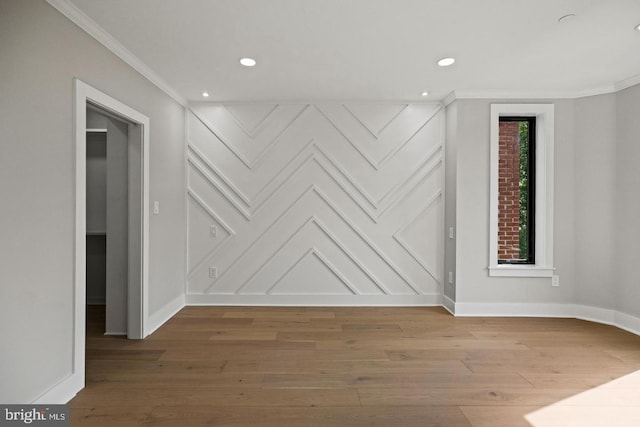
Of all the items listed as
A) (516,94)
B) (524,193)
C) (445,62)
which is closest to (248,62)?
(445,62)

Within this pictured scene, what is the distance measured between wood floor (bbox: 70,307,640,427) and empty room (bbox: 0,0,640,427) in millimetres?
23

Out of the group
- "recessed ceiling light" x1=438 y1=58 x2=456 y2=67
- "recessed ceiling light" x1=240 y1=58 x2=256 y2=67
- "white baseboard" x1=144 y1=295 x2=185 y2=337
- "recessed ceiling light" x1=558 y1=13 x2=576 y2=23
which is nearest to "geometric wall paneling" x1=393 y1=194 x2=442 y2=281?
"recessed ceiling light" x1=438 y1=58 x2=456 y2=67

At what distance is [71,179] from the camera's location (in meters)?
2.26

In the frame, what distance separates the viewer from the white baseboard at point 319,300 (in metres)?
4.37

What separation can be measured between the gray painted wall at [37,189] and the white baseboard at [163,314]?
47.0 inches

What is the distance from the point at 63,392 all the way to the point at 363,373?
1.98 m

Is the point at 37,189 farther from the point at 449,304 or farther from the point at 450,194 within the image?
the point at 449,304

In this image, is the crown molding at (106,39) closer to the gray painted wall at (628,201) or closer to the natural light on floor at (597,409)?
the natural light on floor at (597,409)

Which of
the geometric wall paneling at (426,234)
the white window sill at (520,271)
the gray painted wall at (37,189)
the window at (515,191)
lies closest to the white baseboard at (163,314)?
the gray painted wall at (37,189)

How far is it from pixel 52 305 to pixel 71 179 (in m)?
0.79

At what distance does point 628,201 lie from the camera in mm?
3605

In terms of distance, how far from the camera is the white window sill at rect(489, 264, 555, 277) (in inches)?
156

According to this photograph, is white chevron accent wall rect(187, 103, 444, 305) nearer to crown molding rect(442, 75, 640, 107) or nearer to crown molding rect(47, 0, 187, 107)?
crown molding rect(442, 75, 640, 107)

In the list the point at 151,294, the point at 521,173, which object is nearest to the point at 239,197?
the point at 151,294
